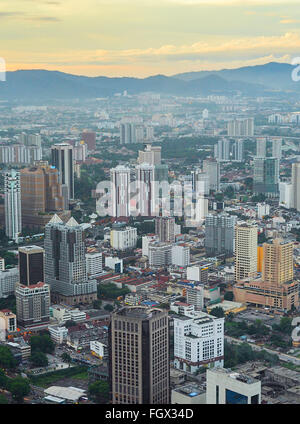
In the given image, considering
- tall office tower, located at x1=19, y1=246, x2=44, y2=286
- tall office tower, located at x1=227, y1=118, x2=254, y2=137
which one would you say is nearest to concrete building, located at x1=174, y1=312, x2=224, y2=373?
tall office tower, located at x1=19, y1=246, x2=44, y2=286

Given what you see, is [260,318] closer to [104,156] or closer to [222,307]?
[222,307]

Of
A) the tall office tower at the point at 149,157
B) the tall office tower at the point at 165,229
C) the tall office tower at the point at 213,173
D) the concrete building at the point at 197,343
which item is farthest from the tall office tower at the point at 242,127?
the concrete building at the point at 197,343

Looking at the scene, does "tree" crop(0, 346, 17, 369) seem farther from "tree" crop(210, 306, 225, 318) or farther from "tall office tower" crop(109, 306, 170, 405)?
"tree" crop(210, 306, 225, 318)

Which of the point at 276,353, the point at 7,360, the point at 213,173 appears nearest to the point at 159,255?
the point at 276,353

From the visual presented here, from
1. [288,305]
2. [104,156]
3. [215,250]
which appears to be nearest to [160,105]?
[104,156]

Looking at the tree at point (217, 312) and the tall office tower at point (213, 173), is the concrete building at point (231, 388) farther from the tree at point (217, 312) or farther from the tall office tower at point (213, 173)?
the tall office tower at point (213, 173)
